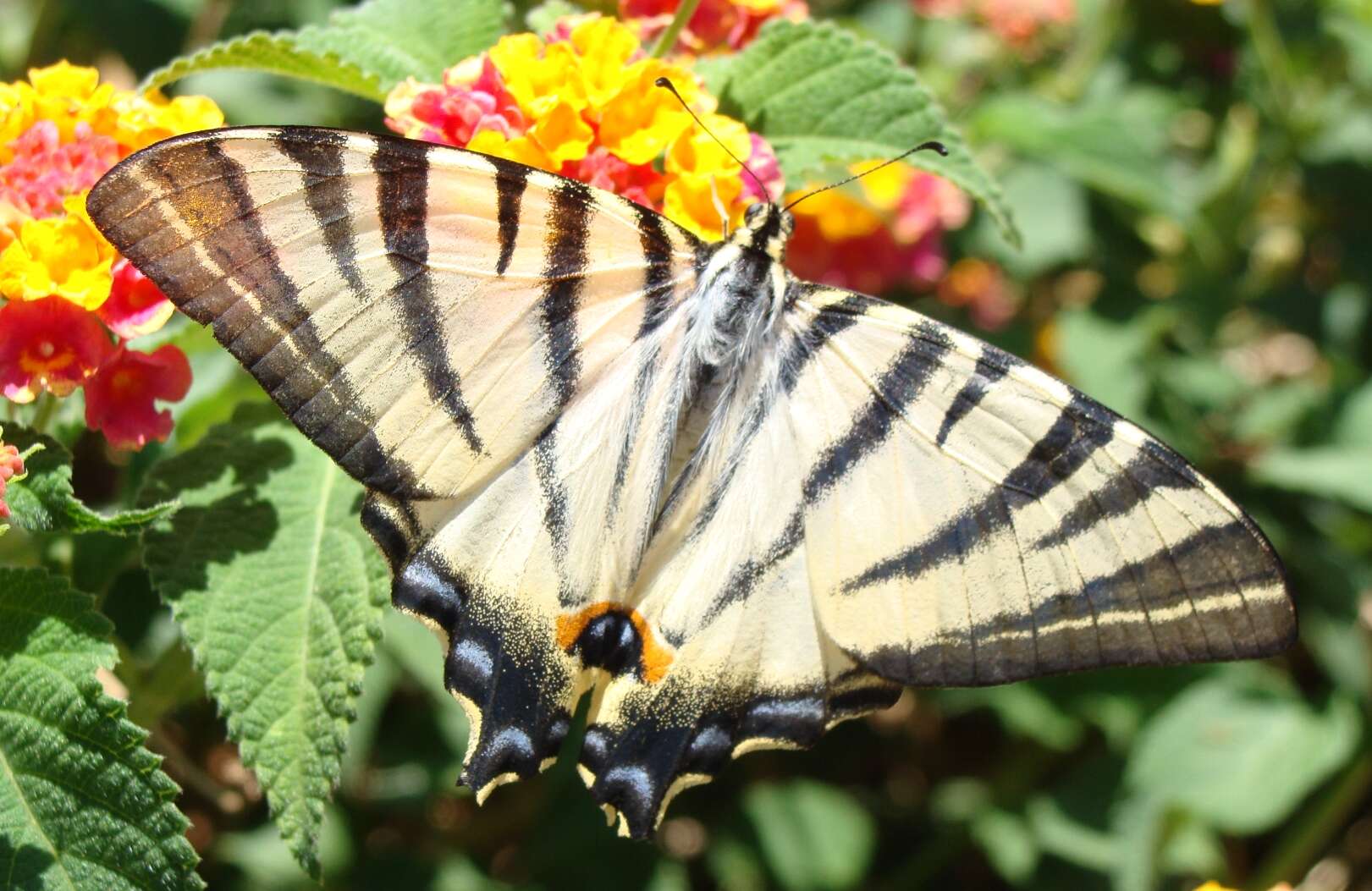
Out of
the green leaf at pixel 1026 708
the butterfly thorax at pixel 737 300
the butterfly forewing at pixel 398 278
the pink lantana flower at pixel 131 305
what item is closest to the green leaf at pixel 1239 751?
the green leaf at pixel 1026 708

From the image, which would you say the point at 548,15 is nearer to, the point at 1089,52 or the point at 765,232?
the point at 765,232

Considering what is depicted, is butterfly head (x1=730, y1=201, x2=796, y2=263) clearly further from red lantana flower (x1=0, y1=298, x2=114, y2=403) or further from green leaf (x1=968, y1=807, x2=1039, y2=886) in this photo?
green leaf (x1=968, y1=807, x2=1039, y2=886)

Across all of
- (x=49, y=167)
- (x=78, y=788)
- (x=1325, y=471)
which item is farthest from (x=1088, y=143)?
(x=78, y=788)

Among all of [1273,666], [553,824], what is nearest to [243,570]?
[553,824]

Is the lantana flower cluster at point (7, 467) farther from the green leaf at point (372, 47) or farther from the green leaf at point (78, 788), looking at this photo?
the green leaf at point (372, 47)

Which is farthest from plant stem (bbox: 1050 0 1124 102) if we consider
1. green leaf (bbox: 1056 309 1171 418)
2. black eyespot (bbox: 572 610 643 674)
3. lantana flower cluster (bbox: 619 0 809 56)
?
black eyespot (bbox: 572 610 643 674)
